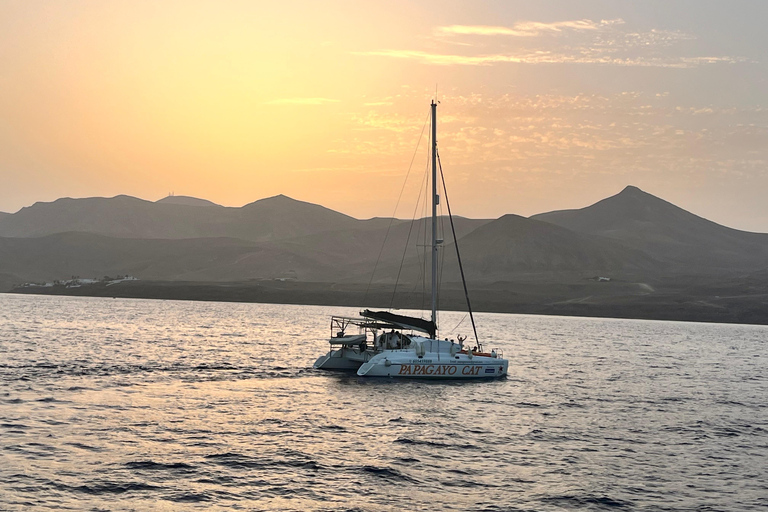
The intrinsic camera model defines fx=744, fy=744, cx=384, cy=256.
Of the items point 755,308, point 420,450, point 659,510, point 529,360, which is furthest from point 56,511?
point 755,308

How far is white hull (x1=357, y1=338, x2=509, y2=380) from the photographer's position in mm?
46531

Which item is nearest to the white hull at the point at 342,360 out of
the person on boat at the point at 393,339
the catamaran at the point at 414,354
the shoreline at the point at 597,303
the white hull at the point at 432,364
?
the catamaran at the point at 414,354

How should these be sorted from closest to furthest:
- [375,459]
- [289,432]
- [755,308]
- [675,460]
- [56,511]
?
[56,511] → [375,459] → [675,460] → [289,432] → [755,308]

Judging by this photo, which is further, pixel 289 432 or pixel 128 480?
pixel 289 432

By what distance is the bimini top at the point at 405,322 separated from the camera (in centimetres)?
4959

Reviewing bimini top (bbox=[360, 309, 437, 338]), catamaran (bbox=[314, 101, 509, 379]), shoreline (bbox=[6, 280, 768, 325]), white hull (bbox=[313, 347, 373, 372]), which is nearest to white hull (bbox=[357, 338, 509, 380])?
catamaran (bbox=[314, 101, 509, 379])

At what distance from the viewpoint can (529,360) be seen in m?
65.7

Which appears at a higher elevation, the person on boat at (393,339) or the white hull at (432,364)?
the person on boat at (393,339)

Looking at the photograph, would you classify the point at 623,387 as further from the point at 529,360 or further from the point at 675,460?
the point at 675,460

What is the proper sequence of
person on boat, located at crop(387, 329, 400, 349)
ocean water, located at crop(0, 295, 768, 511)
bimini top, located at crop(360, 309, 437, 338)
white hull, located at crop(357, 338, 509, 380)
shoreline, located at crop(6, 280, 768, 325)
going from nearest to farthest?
ocean water, located at crop(0, 295, 768, 511)
white hull, located at crop(357, 338, 509, 380)
person on boat, located at crop(387, 329, 400, 349)
bimini top, located at crop(360, 309, 437, 338)
shoreline, located at crop(6, 280, 768, 325)

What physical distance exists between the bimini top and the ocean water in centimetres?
403

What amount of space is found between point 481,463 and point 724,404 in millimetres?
23951

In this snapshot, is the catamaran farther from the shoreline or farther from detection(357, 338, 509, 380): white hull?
the shoreline

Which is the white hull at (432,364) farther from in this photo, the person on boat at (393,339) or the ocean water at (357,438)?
the person on boat at (393,339)
